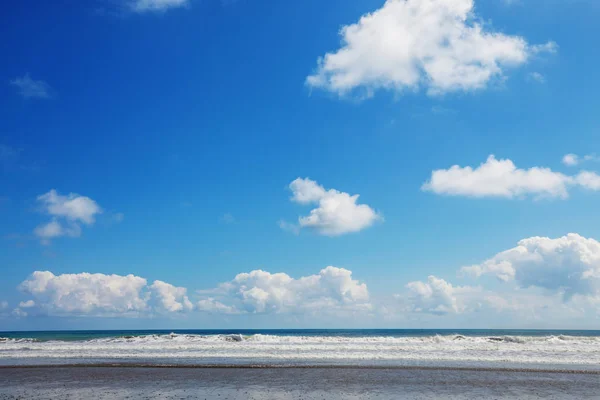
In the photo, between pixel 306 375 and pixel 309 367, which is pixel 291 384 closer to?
pixel 306 375

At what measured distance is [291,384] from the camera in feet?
69.2

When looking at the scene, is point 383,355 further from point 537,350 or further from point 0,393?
point 0,393

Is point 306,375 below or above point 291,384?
below

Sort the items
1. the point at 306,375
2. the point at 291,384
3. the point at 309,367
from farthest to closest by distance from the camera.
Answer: the point at 309,367, the point at 306,375, the point at 291,384

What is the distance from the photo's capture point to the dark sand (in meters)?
18.6

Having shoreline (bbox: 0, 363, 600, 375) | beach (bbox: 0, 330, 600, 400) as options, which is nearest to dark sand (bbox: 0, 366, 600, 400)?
beach (bbox: 0, 330, 600, 400)

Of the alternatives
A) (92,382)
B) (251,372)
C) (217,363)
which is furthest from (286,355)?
(92,382)

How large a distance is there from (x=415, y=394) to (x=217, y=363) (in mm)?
16025

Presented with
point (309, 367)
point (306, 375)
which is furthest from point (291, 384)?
point (309, 367)

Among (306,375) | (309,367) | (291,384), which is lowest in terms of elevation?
(309,367)

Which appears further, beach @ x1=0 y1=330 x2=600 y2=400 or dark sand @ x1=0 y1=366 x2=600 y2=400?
beach @ x1=0 y1=330 x2=600 y2=400

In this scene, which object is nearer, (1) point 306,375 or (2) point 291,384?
(2) point 291,384

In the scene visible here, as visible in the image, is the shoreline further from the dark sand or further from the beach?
the dark sand

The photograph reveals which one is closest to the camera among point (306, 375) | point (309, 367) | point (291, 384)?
point (291, 384)
